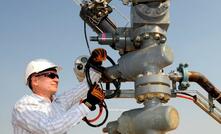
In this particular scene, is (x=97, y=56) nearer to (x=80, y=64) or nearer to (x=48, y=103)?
(x=80, y=64)

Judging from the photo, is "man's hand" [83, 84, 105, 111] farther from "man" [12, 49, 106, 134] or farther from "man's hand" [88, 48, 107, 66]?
"man's hand" [88, 48, 107, 66]

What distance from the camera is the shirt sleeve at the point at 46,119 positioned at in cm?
347

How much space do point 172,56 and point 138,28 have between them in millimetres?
476

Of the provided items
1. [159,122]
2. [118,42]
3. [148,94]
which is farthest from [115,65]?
[159,122]

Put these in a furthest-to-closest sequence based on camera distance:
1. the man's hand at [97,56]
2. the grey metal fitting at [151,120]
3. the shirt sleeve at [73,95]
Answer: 1. the shirt sleeve at [73,95]
2. the man's hand at [97,56]
3. the grey metal fitting at [151,120]

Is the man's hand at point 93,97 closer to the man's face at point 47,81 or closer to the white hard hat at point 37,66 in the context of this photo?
the man's face at point 47,81

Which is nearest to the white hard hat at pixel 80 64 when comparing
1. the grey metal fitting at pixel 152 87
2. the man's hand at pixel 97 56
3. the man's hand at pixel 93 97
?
the man's hand at pixel 97 56

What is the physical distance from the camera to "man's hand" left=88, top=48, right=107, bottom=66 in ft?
12.9

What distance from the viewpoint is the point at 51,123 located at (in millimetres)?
3463

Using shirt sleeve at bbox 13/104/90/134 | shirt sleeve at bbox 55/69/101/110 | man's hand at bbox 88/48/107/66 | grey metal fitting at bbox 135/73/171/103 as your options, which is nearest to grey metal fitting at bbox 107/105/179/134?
grey metal fitting at bbox 135/73/171/103

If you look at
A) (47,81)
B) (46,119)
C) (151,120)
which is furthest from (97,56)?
(151,120)

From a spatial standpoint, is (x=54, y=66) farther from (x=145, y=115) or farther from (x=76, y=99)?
(x=145, y=115)

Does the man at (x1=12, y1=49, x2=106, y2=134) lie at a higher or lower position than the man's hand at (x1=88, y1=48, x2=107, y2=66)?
lower

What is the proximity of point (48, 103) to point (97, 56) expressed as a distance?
765 millimetres
